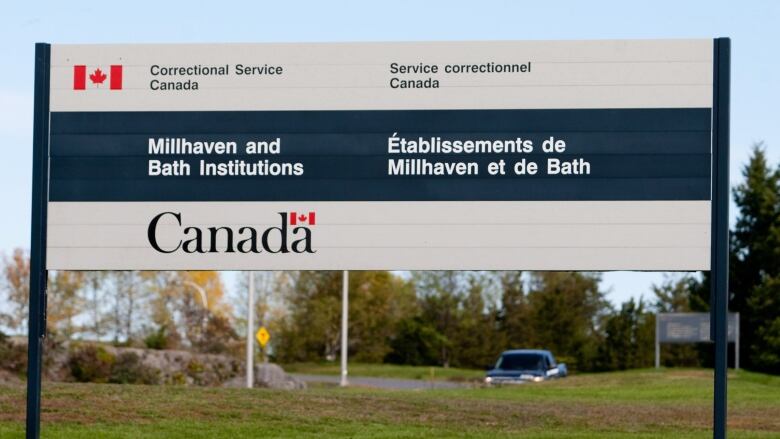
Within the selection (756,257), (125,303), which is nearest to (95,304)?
(125,303)

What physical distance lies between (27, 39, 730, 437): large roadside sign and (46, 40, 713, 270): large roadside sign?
0.02 m

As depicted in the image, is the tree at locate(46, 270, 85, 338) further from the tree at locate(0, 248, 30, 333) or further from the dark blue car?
the dark blue car

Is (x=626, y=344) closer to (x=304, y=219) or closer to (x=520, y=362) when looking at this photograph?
(x=520, y=362)

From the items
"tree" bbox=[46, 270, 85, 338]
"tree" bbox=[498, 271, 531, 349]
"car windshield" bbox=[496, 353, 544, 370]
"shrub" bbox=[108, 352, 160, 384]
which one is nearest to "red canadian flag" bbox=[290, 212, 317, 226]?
"shrub" bbox=[108, 352, 160, 384]

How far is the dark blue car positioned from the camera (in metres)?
34.3

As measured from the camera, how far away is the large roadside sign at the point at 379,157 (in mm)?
11805

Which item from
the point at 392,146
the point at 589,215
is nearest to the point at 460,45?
the point at 392,146

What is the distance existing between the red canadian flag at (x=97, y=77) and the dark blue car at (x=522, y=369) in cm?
2306

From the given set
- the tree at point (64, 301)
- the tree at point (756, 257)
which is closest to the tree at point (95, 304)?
the tree at point (64, 301)

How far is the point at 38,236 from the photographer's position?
12.3 meters

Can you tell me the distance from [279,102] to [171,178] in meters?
1.37

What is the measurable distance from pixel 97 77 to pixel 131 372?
19856 millimetres

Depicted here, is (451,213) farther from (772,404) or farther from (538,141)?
(772,404)

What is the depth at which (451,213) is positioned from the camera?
39.3ft
